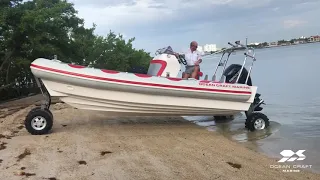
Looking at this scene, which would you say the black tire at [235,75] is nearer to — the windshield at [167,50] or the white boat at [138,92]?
the white boat at [138,92]

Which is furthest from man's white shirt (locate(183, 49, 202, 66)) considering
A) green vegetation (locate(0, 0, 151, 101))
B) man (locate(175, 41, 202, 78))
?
green vegetation (locate(0, 0, 151, 101))

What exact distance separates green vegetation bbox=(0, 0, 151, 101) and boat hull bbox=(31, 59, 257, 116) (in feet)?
11.4

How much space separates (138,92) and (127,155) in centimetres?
181

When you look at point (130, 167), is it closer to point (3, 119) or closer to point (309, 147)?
point (309, 147)

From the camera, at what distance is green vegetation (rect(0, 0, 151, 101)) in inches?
545

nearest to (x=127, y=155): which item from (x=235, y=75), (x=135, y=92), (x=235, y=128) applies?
(x=135, y=92)

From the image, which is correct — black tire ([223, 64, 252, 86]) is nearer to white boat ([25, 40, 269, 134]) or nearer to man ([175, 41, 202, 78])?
white boat ([25, 40, 269, 134])

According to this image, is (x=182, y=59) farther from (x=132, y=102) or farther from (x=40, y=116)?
(x=40, y=116)

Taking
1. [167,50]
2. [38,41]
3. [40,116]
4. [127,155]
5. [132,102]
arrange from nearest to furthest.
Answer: [127,155]
[40,116]
[132,102]
[167,50]
[38,41]

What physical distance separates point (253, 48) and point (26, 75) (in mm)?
14540

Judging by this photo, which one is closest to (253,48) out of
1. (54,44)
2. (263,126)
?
(263,126)

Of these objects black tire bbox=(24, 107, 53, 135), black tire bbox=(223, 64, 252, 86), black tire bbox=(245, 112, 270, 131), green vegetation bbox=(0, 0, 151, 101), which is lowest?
black tire bbox=(245, 112, 270, 131)

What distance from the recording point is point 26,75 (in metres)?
19.9

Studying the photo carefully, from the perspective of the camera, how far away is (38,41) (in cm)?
1451
